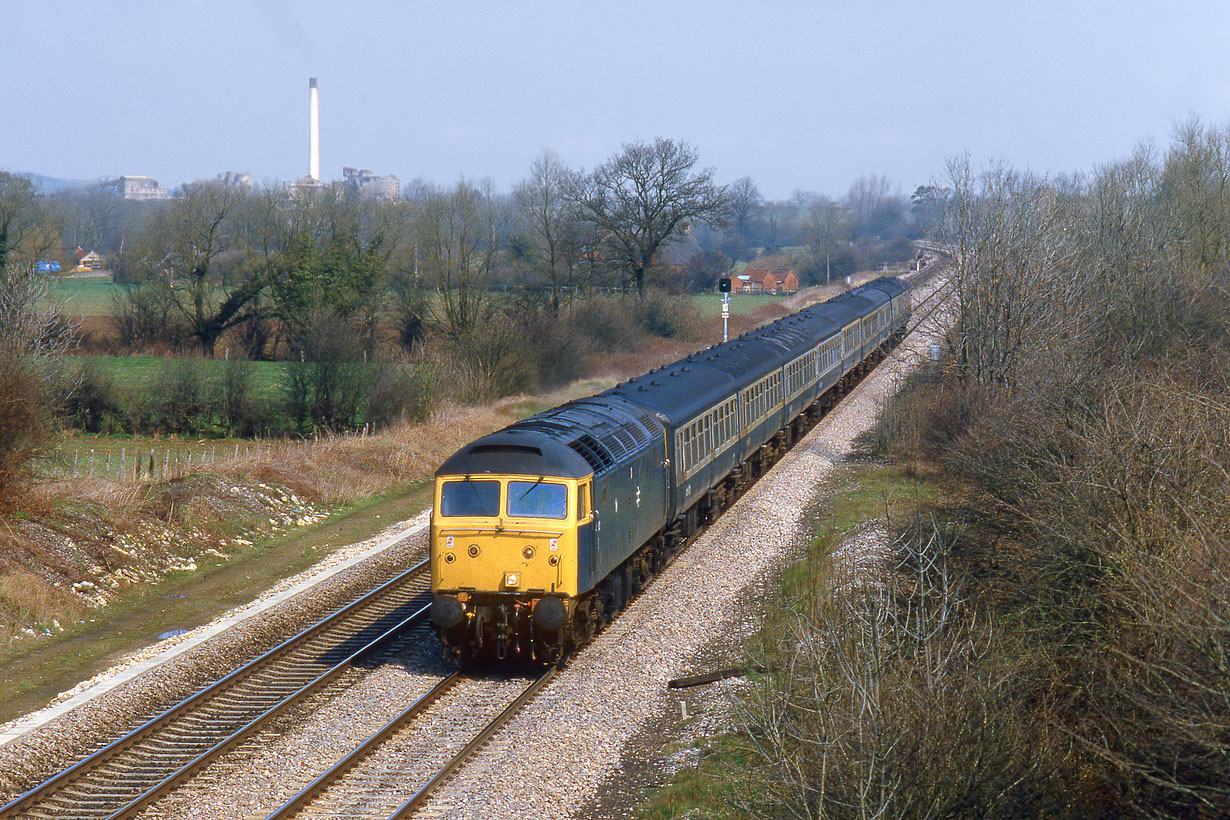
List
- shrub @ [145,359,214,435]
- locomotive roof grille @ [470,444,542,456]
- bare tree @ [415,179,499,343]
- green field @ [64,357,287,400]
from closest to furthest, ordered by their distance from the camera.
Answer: locomotive roof grille @ [470,444,542,456] → shrub @ [145,359,214,435] → green field @ [64,357,287,400] → bare tree @ [415,179,499,343]

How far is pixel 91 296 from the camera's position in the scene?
6250 cm

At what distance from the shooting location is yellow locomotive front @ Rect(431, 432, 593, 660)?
1283cm

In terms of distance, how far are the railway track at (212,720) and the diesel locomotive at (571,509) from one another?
2018mm

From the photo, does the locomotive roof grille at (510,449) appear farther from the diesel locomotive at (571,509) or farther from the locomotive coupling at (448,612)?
the locomotive coupling at (448,612)

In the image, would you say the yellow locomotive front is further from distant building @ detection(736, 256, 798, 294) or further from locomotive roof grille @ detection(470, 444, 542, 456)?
distant building @ detection(736, 256, 798, 294)

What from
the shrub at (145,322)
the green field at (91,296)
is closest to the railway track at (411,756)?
the green field at (91,296)

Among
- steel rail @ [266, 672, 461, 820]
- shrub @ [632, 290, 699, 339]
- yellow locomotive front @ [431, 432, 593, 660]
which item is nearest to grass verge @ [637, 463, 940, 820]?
yellow locomotive front @ [431, 432, 593, 660]

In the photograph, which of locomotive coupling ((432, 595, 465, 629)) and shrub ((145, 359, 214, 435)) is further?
shrub ((145, 359, 214, 435))

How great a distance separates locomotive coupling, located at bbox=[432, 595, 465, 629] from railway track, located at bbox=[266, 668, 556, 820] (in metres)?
0.81

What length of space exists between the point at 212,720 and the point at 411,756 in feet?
8.93

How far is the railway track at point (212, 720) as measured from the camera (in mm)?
10211

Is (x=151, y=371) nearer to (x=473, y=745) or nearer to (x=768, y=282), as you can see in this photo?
(x=473, y=745)

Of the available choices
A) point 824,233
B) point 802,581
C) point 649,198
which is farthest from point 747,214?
point 802,581

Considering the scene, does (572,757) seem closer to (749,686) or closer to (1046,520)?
(749,686)
